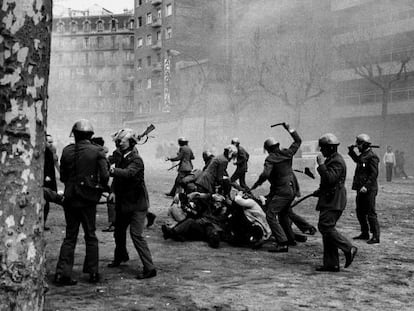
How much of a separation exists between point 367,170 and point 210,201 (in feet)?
8.28

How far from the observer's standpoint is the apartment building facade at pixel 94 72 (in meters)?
68.4

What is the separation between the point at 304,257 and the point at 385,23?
30389mm

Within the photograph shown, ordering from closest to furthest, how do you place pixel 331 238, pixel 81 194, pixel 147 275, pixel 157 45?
pixel 81 194 → pixel 147 275 → pixel 331 238 → pixel 157 45

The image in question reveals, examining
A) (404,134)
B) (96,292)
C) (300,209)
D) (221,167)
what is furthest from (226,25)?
(96,292)

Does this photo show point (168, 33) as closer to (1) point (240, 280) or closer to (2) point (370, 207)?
(2) point (370, 207)

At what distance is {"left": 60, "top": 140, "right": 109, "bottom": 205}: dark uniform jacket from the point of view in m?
5.09

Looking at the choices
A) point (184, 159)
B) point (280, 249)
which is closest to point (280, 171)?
point (280, 249)

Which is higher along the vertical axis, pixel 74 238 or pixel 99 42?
pixel 99 42

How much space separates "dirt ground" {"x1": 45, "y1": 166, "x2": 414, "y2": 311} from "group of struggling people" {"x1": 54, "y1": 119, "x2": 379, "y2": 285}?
227 mm

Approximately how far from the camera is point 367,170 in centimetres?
785

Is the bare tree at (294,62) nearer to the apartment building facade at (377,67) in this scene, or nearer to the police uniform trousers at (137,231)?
the apartment building facade at (377,67)

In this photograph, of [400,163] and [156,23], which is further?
[156,23]

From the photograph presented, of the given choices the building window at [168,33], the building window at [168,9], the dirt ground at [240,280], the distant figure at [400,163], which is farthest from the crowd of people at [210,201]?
the building window at [168,9]

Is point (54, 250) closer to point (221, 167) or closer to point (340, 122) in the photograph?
point (221, 167)
